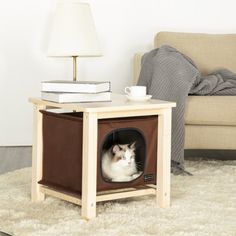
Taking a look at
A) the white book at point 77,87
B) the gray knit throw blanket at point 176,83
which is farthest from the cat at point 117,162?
the gray knit throw blanket at point 176,83

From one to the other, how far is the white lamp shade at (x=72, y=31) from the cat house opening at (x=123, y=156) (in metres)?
1.09

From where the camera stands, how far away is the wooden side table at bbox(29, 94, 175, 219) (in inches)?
98.3

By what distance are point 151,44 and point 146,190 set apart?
2034 mm

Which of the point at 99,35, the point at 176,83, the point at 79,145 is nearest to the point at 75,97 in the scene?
the point at 79,145

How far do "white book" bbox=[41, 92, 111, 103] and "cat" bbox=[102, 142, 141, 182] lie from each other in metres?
0.20

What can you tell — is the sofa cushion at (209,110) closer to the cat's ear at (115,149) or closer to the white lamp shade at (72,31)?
the white lamp shade at (72,31)

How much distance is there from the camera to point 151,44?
4617 mm

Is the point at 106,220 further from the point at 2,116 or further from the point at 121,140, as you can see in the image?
the point at 2,116

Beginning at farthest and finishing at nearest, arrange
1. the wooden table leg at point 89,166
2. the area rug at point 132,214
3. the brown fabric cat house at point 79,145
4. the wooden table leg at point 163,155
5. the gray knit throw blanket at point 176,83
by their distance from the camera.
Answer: the gray knit throw blanket at point 176,83 → the wooden table leg at point 163,155 → the brown fabric cat house at point 79,145 → the wooden table leg at point 89,166 → the area rug at point 132,214

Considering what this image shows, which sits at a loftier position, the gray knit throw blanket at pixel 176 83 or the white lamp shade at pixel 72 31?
the white lamp shade at pixel 72 31

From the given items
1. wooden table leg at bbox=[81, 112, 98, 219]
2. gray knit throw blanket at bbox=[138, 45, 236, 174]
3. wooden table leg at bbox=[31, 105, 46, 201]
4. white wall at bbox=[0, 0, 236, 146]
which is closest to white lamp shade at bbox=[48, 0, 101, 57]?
gray knit throw blanket at bbox=[138, 45, 236, 174]

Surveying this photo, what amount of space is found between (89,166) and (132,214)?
274 mm

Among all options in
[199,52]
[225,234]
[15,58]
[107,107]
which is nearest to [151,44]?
[199,52]

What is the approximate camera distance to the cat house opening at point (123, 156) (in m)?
2.66
